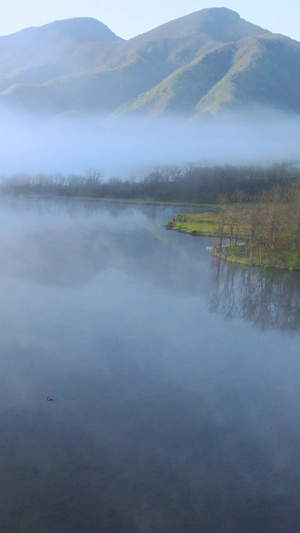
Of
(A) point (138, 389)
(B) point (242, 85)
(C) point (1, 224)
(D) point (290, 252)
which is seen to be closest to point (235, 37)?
(B) point (242, 85)

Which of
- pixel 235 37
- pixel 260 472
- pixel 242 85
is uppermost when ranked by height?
pixel 235 37

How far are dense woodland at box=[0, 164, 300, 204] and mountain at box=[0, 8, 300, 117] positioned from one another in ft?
63.9

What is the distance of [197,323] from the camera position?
8547mm

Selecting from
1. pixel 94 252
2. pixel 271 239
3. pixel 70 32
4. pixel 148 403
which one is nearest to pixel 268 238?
pixel 271 239

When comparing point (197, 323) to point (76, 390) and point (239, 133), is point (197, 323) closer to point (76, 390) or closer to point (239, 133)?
point (76, 390)

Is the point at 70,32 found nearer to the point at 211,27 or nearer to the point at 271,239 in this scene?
the point at 211,27

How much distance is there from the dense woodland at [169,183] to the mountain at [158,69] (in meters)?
19.5

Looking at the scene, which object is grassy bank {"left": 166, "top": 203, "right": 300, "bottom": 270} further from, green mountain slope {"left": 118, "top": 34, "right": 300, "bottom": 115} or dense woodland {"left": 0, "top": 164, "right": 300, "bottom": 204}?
green mountain slope {"left": 118, "top": 34, "right": 300, "bottom": 115}

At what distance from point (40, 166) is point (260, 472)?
48209 millimetres

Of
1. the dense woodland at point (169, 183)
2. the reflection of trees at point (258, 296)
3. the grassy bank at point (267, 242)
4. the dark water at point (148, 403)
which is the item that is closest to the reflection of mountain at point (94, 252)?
the dark water at point (148, 403)

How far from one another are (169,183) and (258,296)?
27.4 metres

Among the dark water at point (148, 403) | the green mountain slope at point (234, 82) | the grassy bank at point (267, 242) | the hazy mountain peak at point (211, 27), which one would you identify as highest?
the hazy mountain peak at point (211, 27)

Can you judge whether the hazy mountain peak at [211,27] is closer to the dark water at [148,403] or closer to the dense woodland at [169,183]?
the dense woodland at [169,183]

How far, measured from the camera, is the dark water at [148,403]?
161 inches
